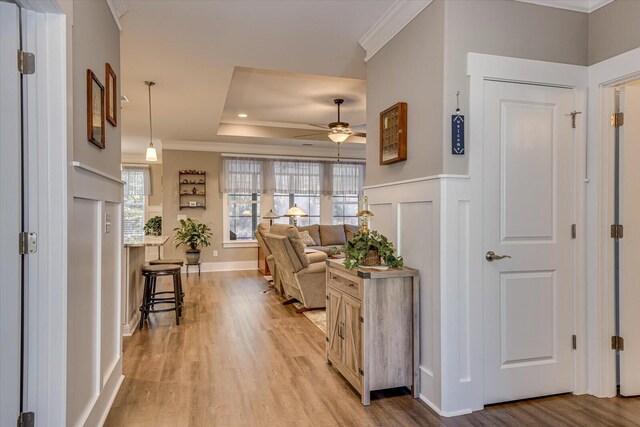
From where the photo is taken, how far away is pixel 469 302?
93.7 inches

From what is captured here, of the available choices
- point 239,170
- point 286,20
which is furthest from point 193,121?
point 286,20

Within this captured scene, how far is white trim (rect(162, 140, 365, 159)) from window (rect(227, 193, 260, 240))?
36.8 inches

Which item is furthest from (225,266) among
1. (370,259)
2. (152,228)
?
(370,259)

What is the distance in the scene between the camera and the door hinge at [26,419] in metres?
1.63

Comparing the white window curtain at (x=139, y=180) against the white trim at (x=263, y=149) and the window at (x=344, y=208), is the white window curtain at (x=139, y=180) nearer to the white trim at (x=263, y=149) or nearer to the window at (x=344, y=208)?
the white trim at (x=263, y=149)

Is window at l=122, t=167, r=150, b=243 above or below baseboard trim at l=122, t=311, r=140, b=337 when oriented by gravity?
above

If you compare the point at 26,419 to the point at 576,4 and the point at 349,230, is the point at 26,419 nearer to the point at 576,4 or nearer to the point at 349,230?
the point at 576,4

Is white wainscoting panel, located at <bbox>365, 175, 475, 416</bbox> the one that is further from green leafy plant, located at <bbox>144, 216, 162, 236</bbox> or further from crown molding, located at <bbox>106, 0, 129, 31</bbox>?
green leafy plant, located at <bbox>144, 216, 162, 236</bbox>

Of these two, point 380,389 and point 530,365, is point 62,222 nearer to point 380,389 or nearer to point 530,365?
point 380,389

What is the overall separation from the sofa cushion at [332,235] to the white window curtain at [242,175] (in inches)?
59.5

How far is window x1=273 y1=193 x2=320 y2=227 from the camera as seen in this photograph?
335 inches

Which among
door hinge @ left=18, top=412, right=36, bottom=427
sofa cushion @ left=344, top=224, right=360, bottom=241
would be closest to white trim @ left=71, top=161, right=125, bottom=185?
door hinge @ left=18, top=412, right=36, bottom=427

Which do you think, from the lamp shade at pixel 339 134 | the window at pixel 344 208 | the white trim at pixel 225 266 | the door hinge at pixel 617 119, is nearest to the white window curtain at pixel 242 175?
the white trim at pixel 225 266
